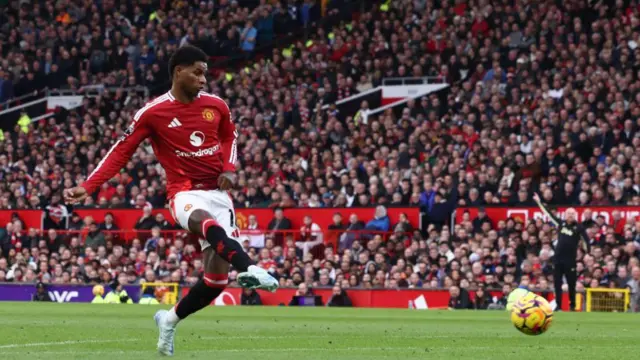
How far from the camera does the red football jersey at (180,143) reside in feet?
35.1

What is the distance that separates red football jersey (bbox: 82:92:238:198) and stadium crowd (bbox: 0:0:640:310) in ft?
50.8

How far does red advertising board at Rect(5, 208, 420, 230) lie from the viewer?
2923 centimetres

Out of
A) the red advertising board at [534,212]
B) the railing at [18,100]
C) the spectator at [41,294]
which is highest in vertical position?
the railing at [18,100]

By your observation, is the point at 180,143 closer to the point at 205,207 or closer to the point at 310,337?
the point at 205,207

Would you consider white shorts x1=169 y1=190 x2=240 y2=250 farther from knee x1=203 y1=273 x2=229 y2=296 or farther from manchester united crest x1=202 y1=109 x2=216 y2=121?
manchester united crest x1=202 y1=109 x2=216 y2=121

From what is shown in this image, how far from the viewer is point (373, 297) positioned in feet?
89.3

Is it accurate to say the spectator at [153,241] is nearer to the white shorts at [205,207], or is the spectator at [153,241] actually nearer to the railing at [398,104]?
the railing at [398,104]

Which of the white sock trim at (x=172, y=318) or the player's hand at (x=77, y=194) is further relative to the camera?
the white sock trim at (x=172, y=318)

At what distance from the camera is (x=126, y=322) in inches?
661

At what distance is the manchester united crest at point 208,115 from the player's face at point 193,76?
0.24 m

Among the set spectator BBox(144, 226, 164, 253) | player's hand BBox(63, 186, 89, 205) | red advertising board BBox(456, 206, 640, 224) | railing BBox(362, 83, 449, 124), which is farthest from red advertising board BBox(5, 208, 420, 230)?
player's hand BBox(63, 186, 89, 205)

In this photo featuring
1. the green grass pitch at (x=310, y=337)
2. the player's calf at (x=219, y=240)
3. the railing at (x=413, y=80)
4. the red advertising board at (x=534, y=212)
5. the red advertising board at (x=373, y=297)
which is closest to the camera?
the player's calf at (x=219, y=240)

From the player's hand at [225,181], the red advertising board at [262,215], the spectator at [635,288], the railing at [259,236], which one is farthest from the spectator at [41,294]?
the player's hand at [225,181]

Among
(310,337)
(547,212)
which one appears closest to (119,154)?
(310,337)
